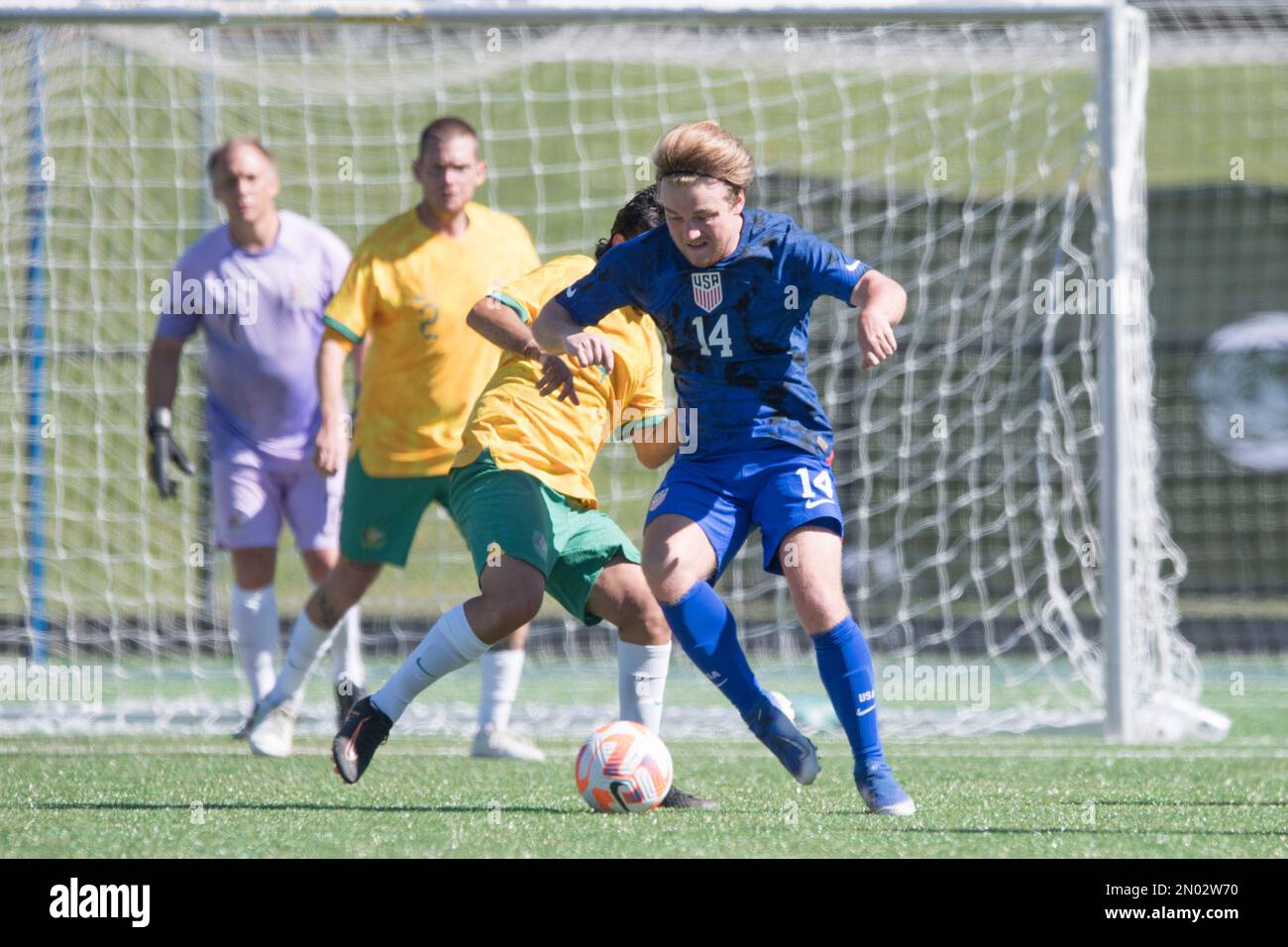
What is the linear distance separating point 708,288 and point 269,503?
2695mm

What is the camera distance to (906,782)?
515 centimetres

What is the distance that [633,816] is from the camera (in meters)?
4.37

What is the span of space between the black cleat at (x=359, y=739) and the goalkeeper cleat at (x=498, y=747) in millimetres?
1328

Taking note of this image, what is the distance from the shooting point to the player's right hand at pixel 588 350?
419 centimetres

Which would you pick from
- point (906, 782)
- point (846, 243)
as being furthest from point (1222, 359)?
point (906, 782)

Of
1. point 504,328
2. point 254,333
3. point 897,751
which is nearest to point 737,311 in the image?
point 504,328

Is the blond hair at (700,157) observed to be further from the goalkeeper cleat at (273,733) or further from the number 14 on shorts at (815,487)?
the goalkeeper cleat at (273,733)

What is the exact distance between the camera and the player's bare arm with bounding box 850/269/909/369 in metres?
3.93

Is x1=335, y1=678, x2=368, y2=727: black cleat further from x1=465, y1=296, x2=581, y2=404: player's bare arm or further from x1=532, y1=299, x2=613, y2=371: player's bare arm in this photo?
x1=532, y1=299, x2=613, y2=371: player's bare arm

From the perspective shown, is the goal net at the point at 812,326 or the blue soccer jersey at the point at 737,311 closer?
the blue soccer jersey at the point at 737,311

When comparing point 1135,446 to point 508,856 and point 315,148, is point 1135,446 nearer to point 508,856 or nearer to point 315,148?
point 508,856

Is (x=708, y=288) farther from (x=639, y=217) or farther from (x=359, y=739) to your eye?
(x=359, y=739)

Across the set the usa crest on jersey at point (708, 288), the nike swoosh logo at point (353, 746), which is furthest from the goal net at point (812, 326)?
the nike swoosh logo at point (353, 746)

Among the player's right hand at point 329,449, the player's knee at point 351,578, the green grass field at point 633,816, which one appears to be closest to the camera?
the green grass field at point 633,816
